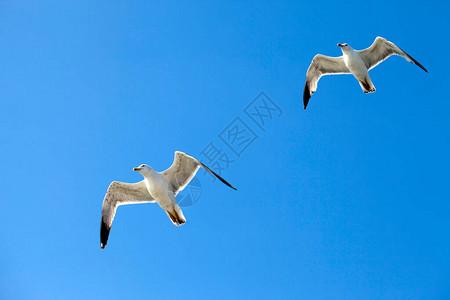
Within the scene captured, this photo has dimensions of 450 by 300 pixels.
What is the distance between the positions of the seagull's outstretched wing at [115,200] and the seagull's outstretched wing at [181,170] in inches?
32.1

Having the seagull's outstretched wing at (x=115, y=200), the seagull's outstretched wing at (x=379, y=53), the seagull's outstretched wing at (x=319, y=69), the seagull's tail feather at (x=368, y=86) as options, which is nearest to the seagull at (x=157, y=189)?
the seagull's outstretched wing at (x=115, y=200)

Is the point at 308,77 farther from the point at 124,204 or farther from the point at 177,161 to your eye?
the point at 124,204

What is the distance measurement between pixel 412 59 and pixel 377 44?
114 cm

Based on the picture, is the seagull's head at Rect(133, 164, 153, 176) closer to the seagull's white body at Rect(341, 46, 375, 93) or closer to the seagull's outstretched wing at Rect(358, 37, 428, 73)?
the seagull's white body at Rect(341, 46, 375, 93)

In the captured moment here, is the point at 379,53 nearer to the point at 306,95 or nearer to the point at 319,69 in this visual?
the point at 319,69

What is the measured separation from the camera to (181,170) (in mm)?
10492

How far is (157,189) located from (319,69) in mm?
6839

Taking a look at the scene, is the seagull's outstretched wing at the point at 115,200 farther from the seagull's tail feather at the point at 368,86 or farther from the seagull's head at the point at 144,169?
the seagull's tail feather at the point at 368,86

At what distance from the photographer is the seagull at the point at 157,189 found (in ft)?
33.7

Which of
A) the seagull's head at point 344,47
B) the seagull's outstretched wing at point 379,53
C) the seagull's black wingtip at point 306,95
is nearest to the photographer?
the seagull's outstretched wing at point 379,53

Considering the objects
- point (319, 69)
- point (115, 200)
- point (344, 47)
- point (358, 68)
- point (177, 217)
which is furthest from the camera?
point (319, 69)

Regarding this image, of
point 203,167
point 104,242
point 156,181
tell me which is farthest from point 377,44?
point 104,242

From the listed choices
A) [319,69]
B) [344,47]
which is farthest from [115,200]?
[344,47]

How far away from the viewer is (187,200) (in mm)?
11078
